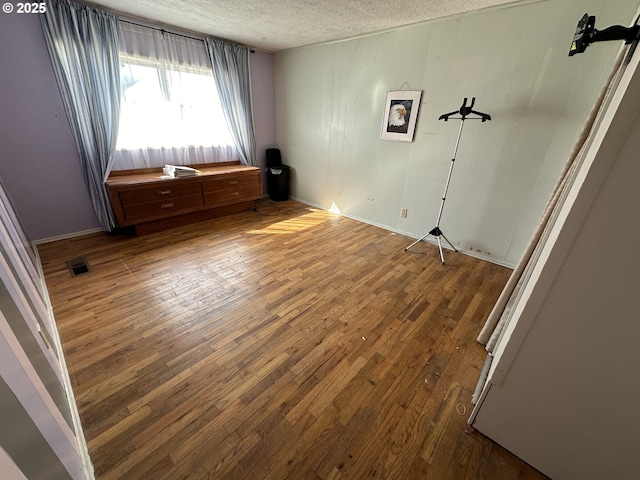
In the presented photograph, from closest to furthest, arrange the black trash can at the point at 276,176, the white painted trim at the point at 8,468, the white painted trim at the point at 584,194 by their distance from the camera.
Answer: the white painted trim at the point at 8,468, the white painted trim at the point at 584,194, the black trash can at the point at 276,176

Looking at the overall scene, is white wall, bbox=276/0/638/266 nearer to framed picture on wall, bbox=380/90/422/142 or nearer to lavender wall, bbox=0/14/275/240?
framed picture on wall, bbox=380/90/422/142

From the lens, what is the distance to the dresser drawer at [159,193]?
2.90m

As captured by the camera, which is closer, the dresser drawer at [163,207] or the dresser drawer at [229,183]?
the dresser drawer at [163,207]

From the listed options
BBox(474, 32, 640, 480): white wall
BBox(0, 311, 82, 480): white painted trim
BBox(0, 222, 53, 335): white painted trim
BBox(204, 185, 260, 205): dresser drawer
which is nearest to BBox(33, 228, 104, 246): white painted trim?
BBox(204, 185, 260, 205): dresser drawer

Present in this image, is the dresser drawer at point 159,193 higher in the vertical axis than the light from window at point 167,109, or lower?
lower

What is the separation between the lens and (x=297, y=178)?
4.60 meters

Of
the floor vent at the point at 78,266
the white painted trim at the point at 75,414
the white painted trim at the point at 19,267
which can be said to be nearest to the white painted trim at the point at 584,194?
the white painted trim at the point at 75,414

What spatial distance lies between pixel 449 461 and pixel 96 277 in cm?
295

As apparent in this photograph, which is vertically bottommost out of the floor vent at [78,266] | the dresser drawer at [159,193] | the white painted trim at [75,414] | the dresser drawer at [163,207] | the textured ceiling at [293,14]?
the floor vent at [78,266]

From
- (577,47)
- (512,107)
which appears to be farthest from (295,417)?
(512,107)

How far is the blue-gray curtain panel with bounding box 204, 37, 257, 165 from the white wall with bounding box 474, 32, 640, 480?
160 inches

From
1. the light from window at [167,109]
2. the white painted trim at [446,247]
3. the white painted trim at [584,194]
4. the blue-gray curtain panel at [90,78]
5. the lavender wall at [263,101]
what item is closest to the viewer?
the white painted trim at [584,194]

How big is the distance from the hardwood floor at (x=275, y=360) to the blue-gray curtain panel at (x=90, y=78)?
839 millimetres

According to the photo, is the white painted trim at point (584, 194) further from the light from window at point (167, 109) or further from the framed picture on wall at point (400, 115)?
the light from window at point (167, 109)
